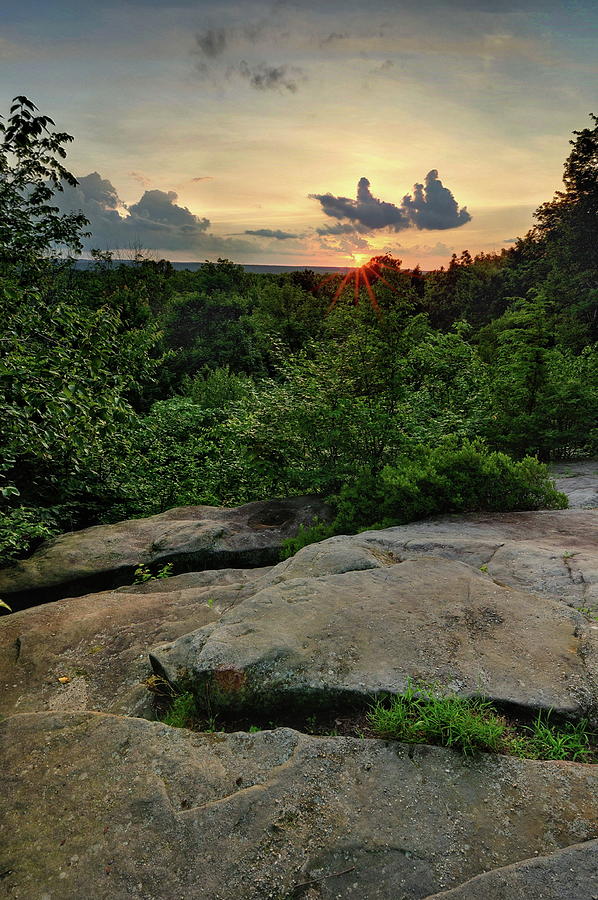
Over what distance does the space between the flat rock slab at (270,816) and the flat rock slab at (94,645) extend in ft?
3.30

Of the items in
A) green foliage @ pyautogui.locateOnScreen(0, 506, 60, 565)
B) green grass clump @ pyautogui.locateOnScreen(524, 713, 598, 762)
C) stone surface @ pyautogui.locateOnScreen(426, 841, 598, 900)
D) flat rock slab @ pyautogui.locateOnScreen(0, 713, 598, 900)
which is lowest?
green foliage @ pyautogui.locateOnScreen(0, 506, 60, 565)

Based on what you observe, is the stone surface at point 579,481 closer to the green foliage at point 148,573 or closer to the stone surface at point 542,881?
the green foliage at point 148,573

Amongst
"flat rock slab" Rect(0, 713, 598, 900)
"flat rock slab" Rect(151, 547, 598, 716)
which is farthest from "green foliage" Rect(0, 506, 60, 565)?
"flat rock slab" Rect(0, 713, 598, 900)

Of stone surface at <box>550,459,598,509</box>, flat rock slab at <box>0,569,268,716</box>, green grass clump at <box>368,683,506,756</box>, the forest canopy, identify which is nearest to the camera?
green grass clump at <box>368,683,506,756</box>

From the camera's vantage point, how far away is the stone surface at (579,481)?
9410 millimetres

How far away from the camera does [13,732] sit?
3455 mm

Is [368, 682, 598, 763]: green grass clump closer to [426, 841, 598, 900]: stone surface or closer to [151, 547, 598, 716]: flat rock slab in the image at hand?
[151, 547, 598, 716]: flat rock slab

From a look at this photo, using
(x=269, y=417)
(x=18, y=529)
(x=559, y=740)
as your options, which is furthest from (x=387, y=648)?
(x=269, y=417)

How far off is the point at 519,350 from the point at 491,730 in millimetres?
11786

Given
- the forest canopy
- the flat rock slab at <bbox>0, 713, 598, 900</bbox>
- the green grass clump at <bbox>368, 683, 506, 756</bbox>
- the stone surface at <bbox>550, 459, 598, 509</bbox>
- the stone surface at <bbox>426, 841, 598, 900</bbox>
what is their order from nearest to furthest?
the stone surface at <bbox>426, 841, 598, 900</bbox>
the flat rock slab at <bbox>0, 713, 598, 900</bbox>
the green grass clump at <bbox>368, 683, 506, 756</bbox>
the forest canopy
the stone surface at <bbox>550, 459, 598, 509</bbox>

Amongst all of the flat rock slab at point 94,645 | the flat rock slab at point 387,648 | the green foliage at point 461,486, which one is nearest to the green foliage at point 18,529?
the flat rock slab at point 94,645

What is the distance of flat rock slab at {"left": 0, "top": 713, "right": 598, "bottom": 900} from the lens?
8.10ft

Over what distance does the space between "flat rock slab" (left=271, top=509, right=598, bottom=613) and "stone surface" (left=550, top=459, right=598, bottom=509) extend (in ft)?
6.83

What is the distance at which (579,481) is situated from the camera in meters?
11.3
